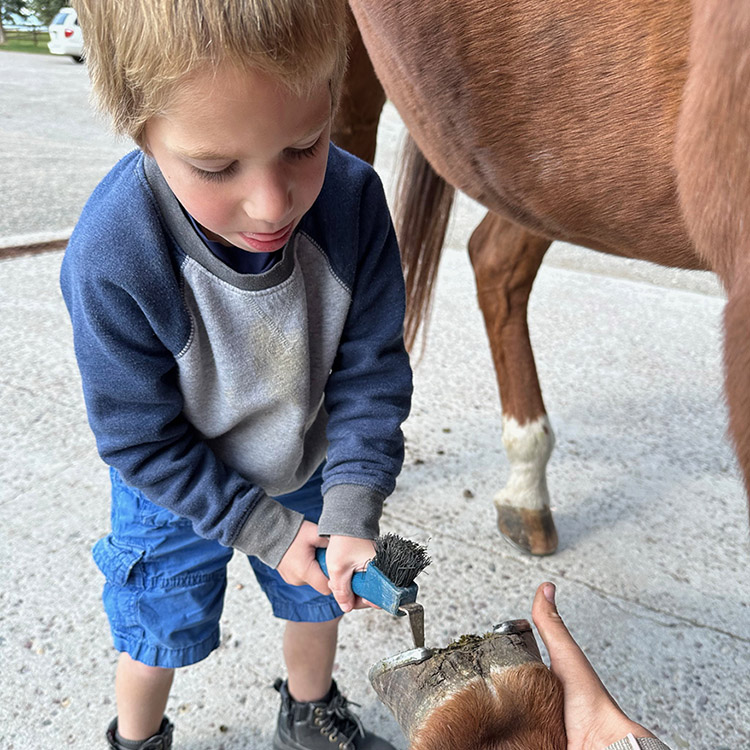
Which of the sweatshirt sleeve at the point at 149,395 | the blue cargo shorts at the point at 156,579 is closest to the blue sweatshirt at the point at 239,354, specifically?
the sweatshirt sleeve at the point at 149,395

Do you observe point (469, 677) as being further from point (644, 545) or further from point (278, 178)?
point (644, 545)

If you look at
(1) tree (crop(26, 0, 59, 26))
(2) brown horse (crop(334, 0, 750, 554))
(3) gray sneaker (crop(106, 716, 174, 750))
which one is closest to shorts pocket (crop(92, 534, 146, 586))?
(3) gray sneaker (crop(106, 716, 174, 750))

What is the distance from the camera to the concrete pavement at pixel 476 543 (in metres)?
1.22

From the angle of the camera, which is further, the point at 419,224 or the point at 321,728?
the point at 419,224

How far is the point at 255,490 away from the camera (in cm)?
87

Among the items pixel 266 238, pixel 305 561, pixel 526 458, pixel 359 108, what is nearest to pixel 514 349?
pixel 526 458

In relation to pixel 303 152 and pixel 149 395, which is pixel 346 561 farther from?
pixel 303 152

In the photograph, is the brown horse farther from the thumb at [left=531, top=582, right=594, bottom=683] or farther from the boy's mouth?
the boy's mouth

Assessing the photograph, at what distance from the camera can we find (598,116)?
2.88ft

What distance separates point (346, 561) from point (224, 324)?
0.28m

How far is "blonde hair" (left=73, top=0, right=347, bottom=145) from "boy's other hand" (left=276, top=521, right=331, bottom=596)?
0.45 meters

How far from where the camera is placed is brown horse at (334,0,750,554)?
2.19ft

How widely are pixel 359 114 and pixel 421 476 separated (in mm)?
810

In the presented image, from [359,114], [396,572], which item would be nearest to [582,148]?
[396,572]
